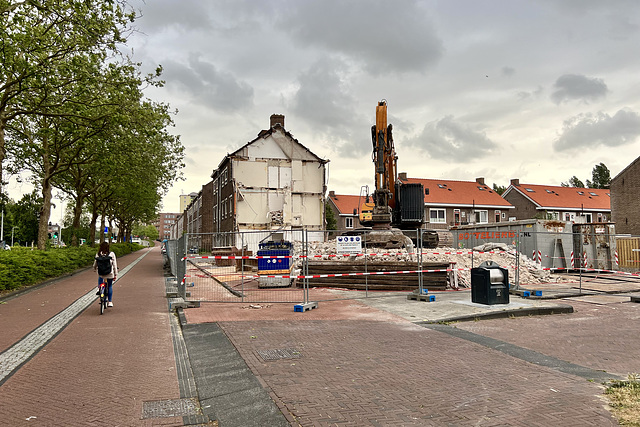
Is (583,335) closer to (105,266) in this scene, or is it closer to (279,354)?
(279,354)

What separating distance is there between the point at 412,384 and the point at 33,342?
6.14 metres

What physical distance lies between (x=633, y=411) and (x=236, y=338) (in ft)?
18.0

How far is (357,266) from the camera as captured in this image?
14539 millimetres

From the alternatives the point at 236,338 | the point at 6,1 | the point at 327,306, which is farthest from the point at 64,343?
the point at 6,1

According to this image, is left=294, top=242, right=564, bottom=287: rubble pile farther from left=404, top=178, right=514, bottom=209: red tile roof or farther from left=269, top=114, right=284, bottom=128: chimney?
left=404, top=178, right=514, bottom=209: red tile roof

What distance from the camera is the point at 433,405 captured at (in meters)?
4.67

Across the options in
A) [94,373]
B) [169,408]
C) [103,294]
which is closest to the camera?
[169,408]

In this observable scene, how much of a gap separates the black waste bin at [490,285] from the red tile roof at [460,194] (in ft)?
134

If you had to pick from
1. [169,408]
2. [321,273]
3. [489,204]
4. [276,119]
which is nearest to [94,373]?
[169,408]

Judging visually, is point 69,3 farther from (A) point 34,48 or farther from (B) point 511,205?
(B) point 511,205

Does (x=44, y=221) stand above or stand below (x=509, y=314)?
above

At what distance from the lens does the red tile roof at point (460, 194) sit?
5272 centimetres

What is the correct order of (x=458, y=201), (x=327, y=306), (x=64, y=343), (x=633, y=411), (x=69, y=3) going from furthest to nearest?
(x=458, y=201), (x=69, y=3), (x=327, y=306), (x=64, y=343), (x=633, y=411)

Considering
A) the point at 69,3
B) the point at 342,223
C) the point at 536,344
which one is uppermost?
the point at 69,3
